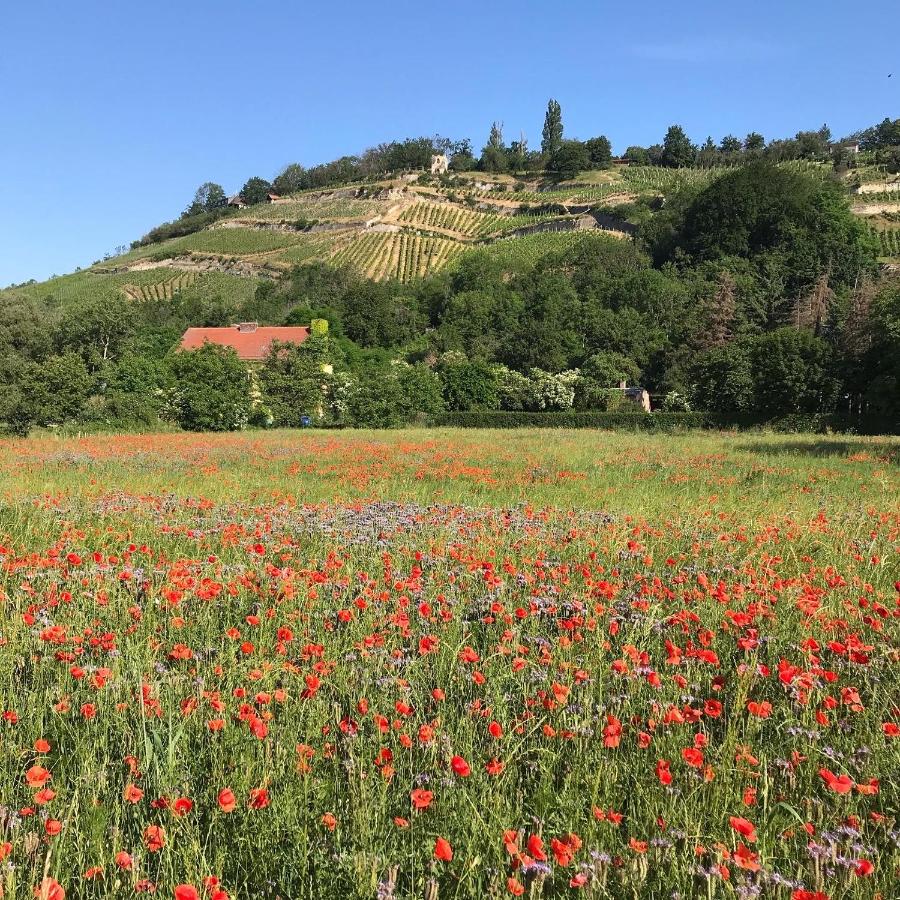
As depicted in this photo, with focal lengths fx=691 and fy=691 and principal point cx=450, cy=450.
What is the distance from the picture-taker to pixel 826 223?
249ft

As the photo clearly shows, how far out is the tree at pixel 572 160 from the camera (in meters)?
153

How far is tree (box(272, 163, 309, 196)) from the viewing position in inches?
6779

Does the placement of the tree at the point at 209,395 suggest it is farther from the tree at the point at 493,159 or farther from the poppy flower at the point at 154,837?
the tree at the point at 493,159

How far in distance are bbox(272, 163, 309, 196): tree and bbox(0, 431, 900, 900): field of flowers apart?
181 m

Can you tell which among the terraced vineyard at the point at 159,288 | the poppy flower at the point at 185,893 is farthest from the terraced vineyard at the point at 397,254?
the poppy flower at the point at 185,893

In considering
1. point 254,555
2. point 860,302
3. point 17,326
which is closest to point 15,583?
point 254,555

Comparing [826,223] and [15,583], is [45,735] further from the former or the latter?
[826,223]

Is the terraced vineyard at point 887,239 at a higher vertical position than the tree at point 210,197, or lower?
Result: lower

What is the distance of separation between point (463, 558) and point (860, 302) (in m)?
52.4

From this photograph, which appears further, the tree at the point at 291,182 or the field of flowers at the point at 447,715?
the tree at the point at 291,182

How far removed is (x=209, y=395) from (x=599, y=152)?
144m

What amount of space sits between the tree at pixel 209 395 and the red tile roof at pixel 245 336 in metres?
25.4

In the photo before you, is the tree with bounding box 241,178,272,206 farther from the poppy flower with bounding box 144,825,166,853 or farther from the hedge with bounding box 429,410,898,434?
the poppy flower with bounding box 144,825,166,853

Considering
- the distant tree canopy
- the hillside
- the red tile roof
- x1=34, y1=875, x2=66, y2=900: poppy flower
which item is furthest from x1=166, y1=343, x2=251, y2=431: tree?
the distant tree canopy
